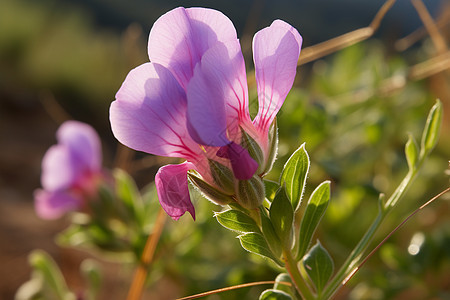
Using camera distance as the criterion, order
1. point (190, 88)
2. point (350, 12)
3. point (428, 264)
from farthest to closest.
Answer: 1. point (350, 12)
2. point (428, 264)
3. point (190, 88)

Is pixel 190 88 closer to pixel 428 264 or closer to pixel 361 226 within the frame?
pixel 428 264

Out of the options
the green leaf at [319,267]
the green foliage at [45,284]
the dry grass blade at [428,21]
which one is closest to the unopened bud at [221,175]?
the green leaf at [319,267]

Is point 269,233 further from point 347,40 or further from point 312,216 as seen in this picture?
point 347,40

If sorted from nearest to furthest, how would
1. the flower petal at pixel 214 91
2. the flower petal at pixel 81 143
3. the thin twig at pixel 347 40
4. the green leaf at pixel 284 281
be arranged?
the flower petal at pixel 214 91 < the green leaf at pixel 284 281 < the thin twig at pixel 347 40 < the flower petal at pixel 81 143

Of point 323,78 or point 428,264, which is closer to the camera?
point 428,264

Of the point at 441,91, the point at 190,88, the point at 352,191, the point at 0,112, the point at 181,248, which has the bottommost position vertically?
the point at 0,112

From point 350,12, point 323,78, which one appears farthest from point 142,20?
point 323,78

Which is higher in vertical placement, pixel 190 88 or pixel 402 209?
pixel 190 88

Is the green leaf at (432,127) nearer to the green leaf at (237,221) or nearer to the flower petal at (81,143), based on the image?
the green leaf at (237,221)
